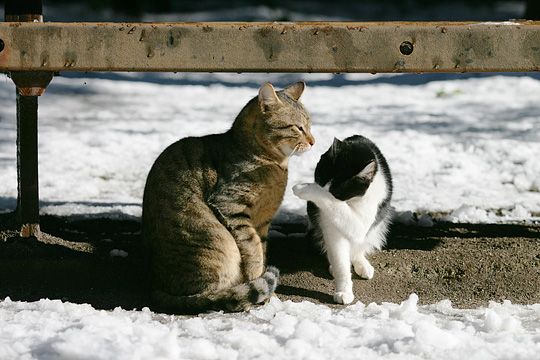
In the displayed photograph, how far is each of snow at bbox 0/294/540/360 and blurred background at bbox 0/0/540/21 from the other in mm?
8834

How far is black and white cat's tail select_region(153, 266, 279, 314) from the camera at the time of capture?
337 centimetres

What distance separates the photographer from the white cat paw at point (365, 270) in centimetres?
385

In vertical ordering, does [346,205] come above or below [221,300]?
above

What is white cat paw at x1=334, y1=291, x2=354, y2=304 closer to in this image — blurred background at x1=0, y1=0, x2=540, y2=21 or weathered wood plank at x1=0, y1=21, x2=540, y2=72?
weathered wood plank at x1=0, y1=21, x2=540, y2=72

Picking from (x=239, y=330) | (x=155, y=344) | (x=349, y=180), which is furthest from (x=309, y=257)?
(x=155, y=344)

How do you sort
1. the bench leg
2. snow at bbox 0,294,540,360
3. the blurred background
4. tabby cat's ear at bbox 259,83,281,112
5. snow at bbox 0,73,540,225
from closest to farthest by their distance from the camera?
snow at bbox 0,294,540,360 < tabby cat's ear at bbox 259,83,281,112 < the bench leg < snow at bbox 0,73,540,225 < the blurred background

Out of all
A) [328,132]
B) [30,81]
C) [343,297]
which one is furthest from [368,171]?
[328,132]

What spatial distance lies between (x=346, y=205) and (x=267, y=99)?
0.55m

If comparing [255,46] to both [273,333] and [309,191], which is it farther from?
[273,333]

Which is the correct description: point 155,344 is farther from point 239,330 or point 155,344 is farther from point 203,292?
point 203,292

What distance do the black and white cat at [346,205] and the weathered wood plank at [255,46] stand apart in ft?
1.73

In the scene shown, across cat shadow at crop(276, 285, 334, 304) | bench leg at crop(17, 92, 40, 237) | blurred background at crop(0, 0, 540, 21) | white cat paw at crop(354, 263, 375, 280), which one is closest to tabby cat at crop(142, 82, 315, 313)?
cat shadow at crop(276, 285, 334, 304)

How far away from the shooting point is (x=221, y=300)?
3365 mm

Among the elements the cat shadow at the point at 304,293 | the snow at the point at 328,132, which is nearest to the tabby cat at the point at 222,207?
the cat shadow at the point at 304,293
